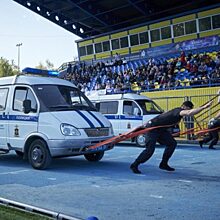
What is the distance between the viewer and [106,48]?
43.0m

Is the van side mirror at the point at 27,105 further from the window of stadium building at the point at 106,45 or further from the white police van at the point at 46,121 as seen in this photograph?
the window of stadium building at the point at 106,45

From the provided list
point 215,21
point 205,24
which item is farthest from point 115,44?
point 215,21

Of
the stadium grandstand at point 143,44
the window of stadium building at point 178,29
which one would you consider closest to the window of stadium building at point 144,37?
the stadium grandstand at point 143,44

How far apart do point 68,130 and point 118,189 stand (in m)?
2.54

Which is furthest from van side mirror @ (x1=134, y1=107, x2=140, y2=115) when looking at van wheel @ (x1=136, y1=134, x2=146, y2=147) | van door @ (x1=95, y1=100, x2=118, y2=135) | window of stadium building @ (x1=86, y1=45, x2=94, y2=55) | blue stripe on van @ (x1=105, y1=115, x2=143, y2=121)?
window of stadium building @ (x1=86, y1=45, x2=94, y2=55)

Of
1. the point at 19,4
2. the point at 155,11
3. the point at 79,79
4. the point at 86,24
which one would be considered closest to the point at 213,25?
the point at 155,11

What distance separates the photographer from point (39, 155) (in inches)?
370

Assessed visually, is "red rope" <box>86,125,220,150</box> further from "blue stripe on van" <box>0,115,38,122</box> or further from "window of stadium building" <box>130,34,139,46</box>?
"window of stadium building" <box>130,34,139,46</box>

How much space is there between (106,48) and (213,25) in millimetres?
13452

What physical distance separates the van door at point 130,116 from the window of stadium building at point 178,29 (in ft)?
70.9

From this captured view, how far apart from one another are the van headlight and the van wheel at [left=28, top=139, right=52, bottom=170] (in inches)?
24.2

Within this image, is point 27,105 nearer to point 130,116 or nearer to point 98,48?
point 130,116

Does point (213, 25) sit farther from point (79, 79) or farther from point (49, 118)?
point (49, 118)

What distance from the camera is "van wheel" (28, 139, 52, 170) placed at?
926 centimetres
